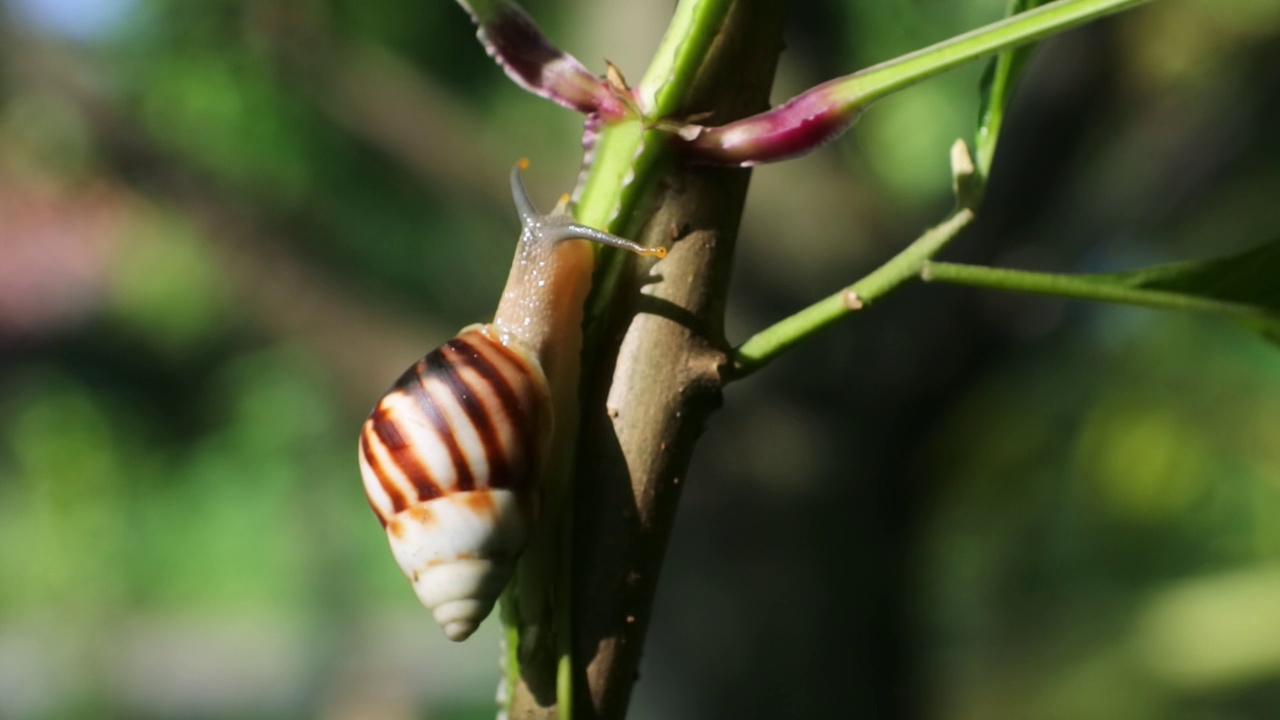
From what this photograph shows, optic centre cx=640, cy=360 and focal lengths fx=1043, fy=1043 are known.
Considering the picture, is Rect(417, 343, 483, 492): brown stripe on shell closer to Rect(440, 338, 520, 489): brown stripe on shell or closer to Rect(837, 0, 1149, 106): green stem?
Rect(440, 338, 520, 489): brown stripe on shell

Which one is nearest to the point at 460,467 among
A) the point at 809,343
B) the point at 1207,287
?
the point at 1207,287

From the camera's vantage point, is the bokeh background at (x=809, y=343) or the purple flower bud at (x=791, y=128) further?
the bokeh background at (x=809, y=343)

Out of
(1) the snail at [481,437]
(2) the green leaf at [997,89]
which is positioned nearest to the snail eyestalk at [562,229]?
(1) the snail at [481,437]

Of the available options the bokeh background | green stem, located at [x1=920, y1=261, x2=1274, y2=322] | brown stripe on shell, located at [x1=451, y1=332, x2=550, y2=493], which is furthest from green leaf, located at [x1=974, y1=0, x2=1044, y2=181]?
the bokeh background

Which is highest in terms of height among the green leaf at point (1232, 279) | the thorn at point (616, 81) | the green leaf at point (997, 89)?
the green leaf at point (997, 89)

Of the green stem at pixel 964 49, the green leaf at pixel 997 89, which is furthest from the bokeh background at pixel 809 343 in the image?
the green stem at pixel 964 49

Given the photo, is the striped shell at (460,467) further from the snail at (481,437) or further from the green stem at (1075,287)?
the green stem at (1075,287)

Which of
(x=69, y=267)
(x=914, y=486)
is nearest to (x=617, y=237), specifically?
(x=914, y=486)

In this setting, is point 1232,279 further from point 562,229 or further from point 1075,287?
point 562,229

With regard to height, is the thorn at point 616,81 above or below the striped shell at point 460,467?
above

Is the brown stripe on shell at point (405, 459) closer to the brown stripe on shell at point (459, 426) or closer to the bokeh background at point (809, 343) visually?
the brown stripe on shell at point (459, 426)
